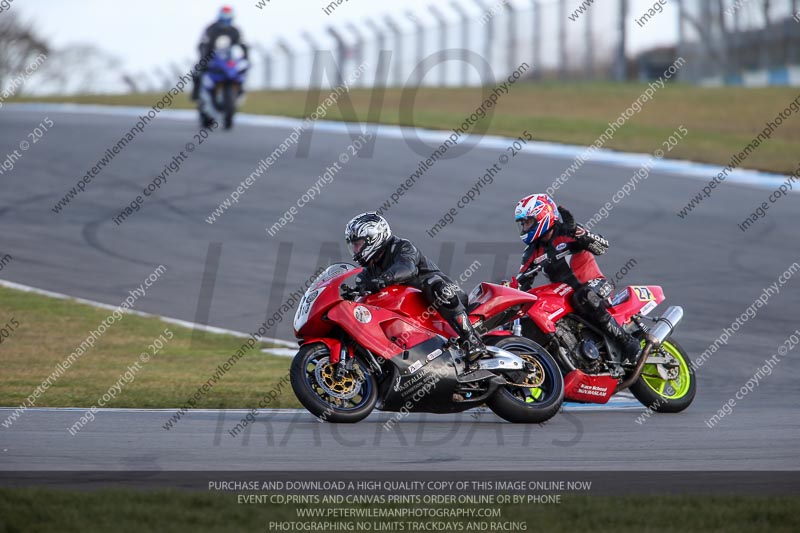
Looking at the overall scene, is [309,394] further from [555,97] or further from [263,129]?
[555,97]

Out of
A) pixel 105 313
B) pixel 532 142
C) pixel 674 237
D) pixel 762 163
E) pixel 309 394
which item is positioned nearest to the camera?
pixel 309 394

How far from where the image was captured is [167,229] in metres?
19.4

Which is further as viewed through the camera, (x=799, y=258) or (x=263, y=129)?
(x=263, y=129)

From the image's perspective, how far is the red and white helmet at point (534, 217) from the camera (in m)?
9.91

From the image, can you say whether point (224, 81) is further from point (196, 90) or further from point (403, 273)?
point (403, 273)

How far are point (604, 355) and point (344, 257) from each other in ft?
25.2

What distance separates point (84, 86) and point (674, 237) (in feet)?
212

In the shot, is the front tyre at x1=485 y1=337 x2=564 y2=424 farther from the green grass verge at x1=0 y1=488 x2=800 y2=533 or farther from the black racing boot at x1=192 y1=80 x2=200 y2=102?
the black racing boot at x1=192 y1=80 x2=200 y2=102

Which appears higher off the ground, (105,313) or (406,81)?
(105,313)

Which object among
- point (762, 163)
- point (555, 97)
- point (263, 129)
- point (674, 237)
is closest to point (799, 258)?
point (674, 237)

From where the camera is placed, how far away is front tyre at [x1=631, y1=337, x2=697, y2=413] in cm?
984

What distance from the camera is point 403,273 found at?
343 inches

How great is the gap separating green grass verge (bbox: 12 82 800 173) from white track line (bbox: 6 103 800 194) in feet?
2.23

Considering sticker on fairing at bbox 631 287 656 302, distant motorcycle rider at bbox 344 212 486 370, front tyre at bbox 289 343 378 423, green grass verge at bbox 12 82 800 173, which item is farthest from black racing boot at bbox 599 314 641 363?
green grass verge at bbox 12 82 800 173
